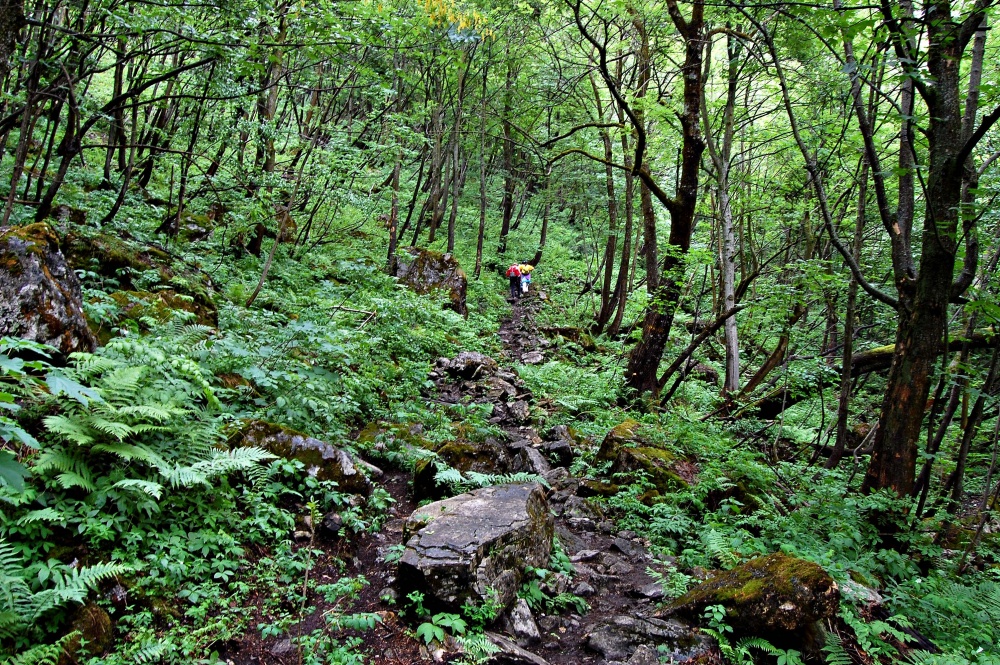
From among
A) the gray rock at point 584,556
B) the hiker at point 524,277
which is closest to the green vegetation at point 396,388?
the gray rock at point 584,556

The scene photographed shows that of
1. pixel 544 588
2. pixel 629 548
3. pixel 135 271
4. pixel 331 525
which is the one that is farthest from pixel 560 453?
pixel 135 271

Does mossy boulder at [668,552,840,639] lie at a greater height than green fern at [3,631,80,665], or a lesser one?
greater

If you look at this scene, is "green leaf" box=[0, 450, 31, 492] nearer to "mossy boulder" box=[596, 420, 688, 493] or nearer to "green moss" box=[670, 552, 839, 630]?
"green moss" box=[670, 552, 839, 630]

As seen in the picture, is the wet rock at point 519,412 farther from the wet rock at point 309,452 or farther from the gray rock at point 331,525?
the gray rock at point 331,525

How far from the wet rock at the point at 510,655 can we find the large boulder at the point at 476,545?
13.1 inches

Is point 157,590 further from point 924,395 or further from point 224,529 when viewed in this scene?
point 924,395

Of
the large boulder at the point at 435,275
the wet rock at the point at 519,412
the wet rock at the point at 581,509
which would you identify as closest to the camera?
the wet rock at the point at 581,509

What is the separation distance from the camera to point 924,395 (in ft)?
18.1

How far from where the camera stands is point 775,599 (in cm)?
383

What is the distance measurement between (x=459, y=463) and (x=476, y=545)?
2.13 meters

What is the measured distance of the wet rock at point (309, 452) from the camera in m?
5.12

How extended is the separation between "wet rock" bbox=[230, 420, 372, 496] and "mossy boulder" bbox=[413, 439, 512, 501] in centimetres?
57

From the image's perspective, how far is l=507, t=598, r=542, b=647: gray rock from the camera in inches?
158

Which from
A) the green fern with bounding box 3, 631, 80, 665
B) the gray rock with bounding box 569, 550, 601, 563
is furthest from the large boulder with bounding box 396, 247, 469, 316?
the green fern with bounding box 3, 631, 80, 665
